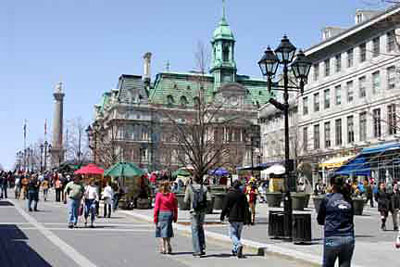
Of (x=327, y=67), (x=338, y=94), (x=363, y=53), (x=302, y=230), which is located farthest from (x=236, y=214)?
(x=327, y=67)

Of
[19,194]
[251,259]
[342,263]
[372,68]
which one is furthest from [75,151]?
[342,263]

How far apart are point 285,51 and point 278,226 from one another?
4.88m

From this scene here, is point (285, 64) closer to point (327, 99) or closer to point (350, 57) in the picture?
point (350, 57)

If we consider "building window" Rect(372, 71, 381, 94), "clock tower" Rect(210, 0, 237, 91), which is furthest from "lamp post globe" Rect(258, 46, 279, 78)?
"clock tower" Rect(210, 0, 237, 91)

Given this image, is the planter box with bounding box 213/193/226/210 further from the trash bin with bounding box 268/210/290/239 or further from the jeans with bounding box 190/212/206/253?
the jeans with bounding box 190/212/206/253

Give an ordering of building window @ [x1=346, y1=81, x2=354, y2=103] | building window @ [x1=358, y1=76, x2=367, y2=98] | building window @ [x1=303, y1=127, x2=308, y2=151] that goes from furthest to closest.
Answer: building window @ [x1=303, y1=127, x2=308, y2=151], building window @ [x1=346, y1=81, x2=354, y2=103], building window @ [x1=358, y1=76, x2=367, y2=98]

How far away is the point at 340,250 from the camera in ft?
23.2

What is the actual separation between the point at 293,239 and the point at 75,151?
52196 mm

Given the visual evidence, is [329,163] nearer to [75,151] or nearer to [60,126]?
[75,151]

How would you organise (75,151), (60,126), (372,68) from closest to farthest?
1. (372,68)
2. (75,151)
3. (60,126)

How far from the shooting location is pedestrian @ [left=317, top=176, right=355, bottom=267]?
710cm

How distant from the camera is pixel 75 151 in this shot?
6400cm

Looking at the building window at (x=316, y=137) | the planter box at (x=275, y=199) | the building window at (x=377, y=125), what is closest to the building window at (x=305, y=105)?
the building window at (x=316, y=137)

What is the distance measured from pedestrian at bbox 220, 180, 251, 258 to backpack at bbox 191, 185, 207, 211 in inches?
23.3
